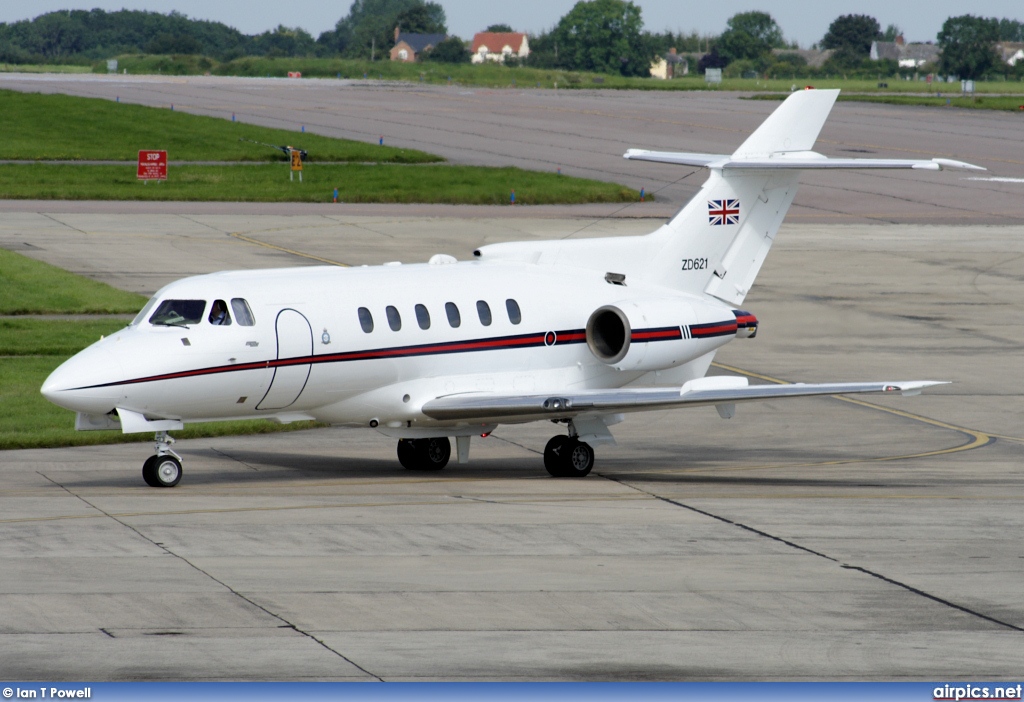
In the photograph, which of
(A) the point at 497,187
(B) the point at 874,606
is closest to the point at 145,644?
(B) the point at 874,606

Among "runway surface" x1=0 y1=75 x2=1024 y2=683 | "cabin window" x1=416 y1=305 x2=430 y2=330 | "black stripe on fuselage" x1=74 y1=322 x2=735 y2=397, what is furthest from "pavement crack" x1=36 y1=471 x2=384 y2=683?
"cabin window" x1=416 y1=305 x2=430 y2=330

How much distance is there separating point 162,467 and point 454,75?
14248cm

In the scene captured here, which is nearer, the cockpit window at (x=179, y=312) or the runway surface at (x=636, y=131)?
the cockpit window at (x=179, y=312)

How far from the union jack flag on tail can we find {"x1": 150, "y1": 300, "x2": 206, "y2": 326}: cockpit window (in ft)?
30.5

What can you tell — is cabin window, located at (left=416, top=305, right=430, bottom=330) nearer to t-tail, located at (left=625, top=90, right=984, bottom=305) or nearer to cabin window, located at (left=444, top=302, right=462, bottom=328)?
cabin window, located at (left=444, top=302, right=462, bottom=328)

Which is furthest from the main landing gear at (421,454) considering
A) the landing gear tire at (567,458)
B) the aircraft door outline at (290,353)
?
the aircraft door outline at (290,353)

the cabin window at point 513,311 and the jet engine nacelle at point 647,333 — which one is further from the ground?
the cabin window at point 513,311

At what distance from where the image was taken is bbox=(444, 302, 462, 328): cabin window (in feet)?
73.4

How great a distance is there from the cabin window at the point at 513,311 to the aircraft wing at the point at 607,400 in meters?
1.45

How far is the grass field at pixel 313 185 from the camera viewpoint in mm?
61188

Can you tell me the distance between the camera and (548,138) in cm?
8256

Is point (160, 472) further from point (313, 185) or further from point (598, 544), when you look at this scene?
point (313, 185)

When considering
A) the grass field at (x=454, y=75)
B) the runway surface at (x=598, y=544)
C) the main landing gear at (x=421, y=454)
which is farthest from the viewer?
the grass field at (x=454, y=75)

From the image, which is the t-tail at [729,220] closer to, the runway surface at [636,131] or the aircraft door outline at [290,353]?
the aircraft door outline at [290,353]
